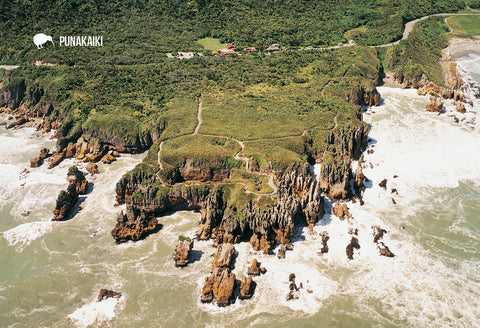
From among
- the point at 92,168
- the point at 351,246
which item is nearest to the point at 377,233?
the point at 351,246

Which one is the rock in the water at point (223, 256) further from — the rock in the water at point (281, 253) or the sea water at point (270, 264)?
the rock in the water at point (281, 253)

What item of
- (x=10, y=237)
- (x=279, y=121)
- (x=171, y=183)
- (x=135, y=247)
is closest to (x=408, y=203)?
(x=279, y=121)

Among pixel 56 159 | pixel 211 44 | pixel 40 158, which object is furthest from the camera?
pixel 211 44

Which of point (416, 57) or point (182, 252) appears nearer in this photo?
point (182, 252)

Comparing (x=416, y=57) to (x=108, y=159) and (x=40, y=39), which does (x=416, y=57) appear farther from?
(x=40, y=39)

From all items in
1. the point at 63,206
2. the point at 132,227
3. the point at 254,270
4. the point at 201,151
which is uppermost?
the point at 201,151

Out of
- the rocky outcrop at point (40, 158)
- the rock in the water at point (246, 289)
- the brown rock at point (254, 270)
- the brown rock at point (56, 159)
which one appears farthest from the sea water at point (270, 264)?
the rocky outcrop at point (40, 158)

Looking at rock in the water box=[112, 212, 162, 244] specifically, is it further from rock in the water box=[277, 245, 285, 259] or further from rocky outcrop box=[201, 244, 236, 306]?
rock in the water box=[277, 245, 285, 259]
